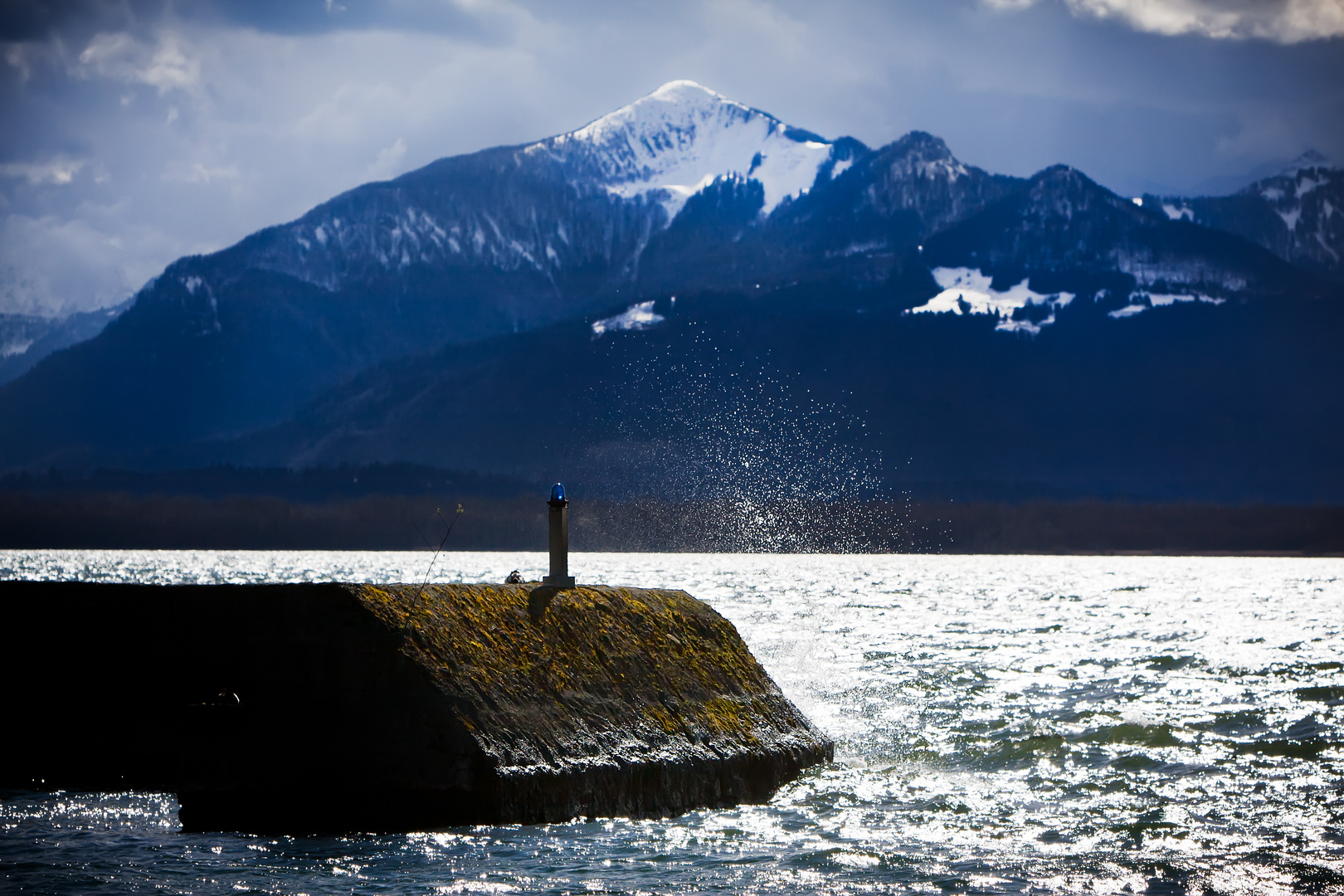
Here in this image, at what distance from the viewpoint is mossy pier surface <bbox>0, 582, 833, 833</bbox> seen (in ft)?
48.5

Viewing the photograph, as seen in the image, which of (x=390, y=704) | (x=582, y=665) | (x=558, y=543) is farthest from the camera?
(x=558, y=543)

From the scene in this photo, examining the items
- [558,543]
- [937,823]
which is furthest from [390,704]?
[937,823]

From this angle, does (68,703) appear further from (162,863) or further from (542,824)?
(542,824)

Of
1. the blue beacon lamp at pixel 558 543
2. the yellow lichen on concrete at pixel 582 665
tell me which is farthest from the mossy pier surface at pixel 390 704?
the blue beacon lamp at pixel 558 543

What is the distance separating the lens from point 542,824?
50.6 ft

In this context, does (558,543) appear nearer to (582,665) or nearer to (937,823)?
(582,665)

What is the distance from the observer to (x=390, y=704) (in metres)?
14.6

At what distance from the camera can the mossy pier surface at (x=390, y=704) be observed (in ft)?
48.5

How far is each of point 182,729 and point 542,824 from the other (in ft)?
15.6

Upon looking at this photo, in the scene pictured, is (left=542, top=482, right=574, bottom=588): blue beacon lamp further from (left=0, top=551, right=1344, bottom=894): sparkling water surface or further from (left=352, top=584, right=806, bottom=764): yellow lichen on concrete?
(left=0, top=551, right=1344, bottom=894): sparkling water surface

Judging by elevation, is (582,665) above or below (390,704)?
above

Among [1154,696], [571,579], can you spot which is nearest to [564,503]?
[571,579]

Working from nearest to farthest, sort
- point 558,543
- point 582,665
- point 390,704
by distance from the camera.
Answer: point 390,704
point 582,665
point 558,543

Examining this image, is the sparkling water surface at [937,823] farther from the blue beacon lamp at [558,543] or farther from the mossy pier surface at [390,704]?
the blue beacon lamp at [558,543]
